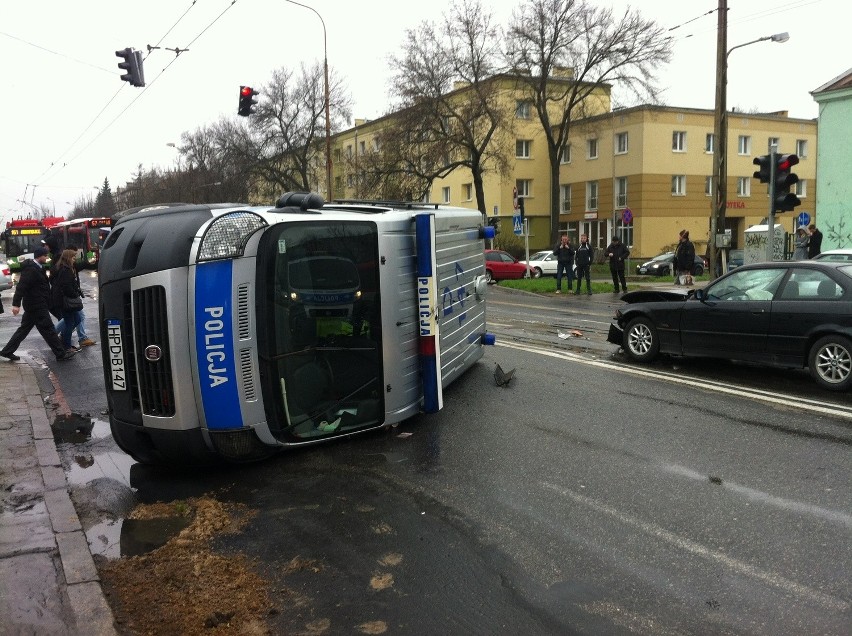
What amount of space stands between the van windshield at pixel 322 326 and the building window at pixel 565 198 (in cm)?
5023

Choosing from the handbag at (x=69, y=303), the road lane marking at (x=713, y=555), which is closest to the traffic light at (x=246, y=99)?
the handbag at (x=69, y=303)

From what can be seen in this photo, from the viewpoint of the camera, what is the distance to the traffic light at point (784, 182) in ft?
44.7

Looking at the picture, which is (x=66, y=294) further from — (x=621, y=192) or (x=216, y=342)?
(x=621, y=192)

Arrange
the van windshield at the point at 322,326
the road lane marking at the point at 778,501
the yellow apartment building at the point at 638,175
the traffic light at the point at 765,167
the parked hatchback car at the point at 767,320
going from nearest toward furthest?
the road lane marking at the point at 778,501, the van windshield at the point at 322,326, the parked hatchback car at the point at 767,320, the traffic light at the point at 765,167, the yellow apartment building at the point at 638,175

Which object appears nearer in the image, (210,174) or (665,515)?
(665,515)

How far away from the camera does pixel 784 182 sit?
13797 millimetres

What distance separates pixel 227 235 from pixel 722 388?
586cm

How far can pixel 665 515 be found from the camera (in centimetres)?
482

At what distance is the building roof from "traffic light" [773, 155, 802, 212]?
18.0 metres

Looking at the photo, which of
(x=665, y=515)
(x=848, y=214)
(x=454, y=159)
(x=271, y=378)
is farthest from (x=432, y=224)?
(x=454, y=159)

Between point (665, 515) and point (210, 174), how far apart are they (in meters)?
56.9

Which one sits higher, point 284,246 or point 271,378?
point 284,246

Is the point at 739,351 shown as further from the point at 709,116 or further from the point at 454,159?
the point at 709,116

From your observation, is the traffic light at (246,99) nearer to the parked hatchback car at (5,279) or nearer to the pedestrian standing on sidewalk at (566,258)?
the pedestrian standing on sidewalk at (566,258)
